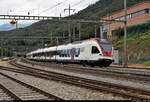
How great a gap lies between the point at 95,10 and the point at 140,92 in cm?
18917

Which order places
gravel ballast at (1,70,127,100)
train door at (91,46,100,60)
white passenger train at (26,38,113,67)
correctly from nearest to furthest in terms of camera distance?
1. gravel ballast at (1,70,127,100)
2. white passenger train at (26,38,113,67)
3. train door at (91,46,100,60)

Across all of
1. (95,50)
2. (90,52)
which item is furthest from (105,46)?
(90,52)

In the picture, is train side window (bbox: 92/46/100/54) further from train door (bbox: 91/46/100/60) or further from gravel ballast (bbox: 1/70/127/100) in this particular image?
gravel ballast (bbox: 1/70/127/100)

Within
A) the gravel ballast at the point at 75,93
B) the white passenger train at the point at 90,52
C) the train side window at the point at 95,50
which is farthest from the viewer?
the train side window at the point at 95,50

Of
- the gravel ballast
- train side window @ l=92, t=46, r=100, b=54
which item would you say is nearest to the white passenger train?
train side window @ l=92, t=46, r=100, b=54

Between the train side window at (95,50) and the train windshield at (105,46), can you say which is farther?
the train side window at (95,50)

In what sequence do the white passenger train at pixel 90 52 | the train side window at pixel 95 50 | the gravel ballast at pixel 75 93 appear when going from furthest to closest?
the train side window at pixel 95 50 < the white passenger train at pixel 90 52 < the gravel ballast at pixel 75 93

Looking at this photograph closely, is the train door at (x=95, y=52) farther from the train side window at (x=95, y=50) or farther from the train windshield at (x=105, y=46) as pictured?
the train windshield at (x=105, y=46)

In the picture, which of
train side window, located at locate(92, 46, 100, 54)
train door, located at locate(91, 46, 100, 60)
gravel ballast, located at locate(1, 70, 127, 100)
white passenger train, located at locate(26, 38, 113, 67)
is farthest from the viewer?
train side window, located at locate(92, 46, 100, 54)

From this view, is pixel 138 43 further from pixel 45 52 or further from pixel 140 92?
pixel 140 92

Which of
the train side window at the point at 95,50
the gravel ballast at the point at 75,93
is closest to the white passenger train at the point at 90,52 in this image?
the train side window at the point at 95,50

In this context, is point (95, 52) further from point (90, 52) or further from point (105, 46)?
point (105, 46)

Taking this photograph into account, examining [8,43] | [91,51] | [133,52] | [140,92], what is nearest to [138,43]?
[133,52]

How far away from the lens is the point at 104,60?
25.8 metres
